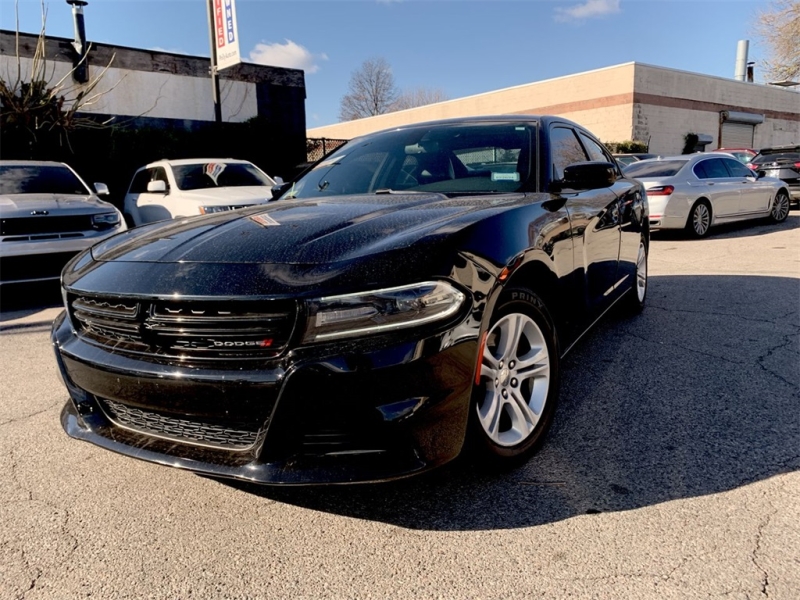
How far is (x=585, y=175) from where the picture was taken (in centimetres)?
293

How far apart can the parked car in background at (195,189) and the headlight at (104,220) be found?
1443 mm

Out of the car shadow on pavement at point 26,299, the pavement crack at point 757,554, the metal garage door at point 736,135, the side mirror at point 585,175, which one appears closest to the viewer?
the pavement crack at point 757,554

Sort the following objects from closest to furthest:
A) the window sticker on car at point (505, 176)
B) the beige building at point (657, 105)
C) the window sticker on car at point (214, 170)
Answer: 1. the window sticker on car at point (505, 176)
2. the window sticker on car at point (214, 170)
3. the beige building at point (657, 105)

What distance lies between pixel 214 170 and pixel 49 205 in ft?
11.1

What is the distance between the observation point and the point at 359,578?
1.84 m

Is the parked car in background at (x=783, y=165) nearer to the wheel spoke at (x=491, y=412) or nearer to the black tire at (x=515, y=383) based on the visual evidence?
the black tire at (x=515, y=383)

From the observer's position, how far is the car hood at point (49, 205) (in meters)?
5.94

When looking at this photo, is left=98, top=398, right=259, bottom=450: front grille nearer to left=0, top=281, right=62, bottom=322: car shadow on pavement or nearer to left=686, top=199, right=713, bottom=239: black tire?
left=0, top=281, right=62, bottom=322: car shadow on pavement

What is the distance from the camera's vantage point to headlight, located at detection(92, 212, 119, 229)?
6.42 metres

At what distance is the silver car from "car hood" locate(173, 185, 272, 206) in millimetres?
6215

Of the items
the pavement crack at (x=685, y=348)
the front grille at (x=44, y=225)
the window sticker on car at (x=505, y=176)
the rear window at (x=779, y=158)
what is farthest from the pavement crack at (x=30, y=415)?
the rear window at (x=779, y=158)

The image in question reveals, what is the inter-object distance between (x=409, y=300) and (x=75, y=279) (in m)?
1.46

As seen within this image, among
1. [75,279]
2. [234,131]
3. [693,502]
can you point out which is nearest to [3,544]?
[75,279]

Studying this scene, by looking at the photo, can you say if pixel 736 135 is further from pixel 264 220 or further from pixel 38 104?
pixel 264 220
